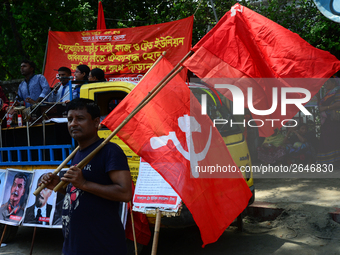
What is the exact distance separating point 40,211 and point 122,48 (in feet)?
14.1

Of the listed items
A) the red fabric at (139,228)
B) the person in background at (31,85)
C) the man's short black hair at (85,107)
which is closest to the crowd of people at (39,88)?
the person in background at (31,85)

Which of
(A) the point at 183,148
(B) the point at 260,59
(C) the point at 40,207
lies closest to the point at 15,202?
(C) the point at 40,207

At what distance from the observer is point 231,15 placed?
354 cm

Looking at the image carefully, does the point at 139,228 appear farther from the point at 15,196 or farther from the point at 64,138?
the point at 15,196

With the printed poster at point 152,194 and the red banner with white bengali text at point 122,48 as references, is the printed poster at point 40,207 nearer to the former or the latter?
the printed poster at point 152,194

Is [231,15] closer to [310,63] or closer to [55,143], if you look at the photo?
[310,63]

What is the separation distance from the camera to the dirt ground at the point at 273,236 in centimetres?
483

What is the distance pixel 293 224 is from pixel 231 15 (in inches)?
133

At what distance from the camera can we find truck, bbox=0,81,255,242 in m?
4.82

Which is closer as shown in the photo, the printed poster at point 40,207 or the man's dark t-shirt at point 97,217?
the man's dark t-shirt at point 97,217

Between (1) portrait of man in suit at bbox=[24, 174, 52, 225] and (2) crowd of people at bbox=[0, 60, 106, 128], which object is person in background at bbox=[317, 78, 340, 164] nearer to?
(2) crowd of people at bbox=[0, 60, 106, 128]

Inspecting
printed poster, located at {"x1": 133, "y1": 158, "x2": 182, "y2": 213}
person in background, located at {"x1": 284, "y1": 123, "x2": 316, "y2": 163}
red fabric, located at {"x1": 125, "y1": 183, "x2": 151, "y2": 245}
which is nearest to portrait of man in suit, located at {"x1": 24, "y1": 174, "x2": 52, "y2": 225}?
red fabric, located at {"x1": 125, "y1": 183, "x2": 151, "y2": 245}

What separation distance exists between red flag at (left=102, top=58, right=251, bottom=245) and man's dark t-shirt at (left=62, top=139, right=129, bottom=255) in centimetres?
93

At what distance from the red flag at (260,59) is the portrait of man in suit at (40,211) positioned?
2.82m
